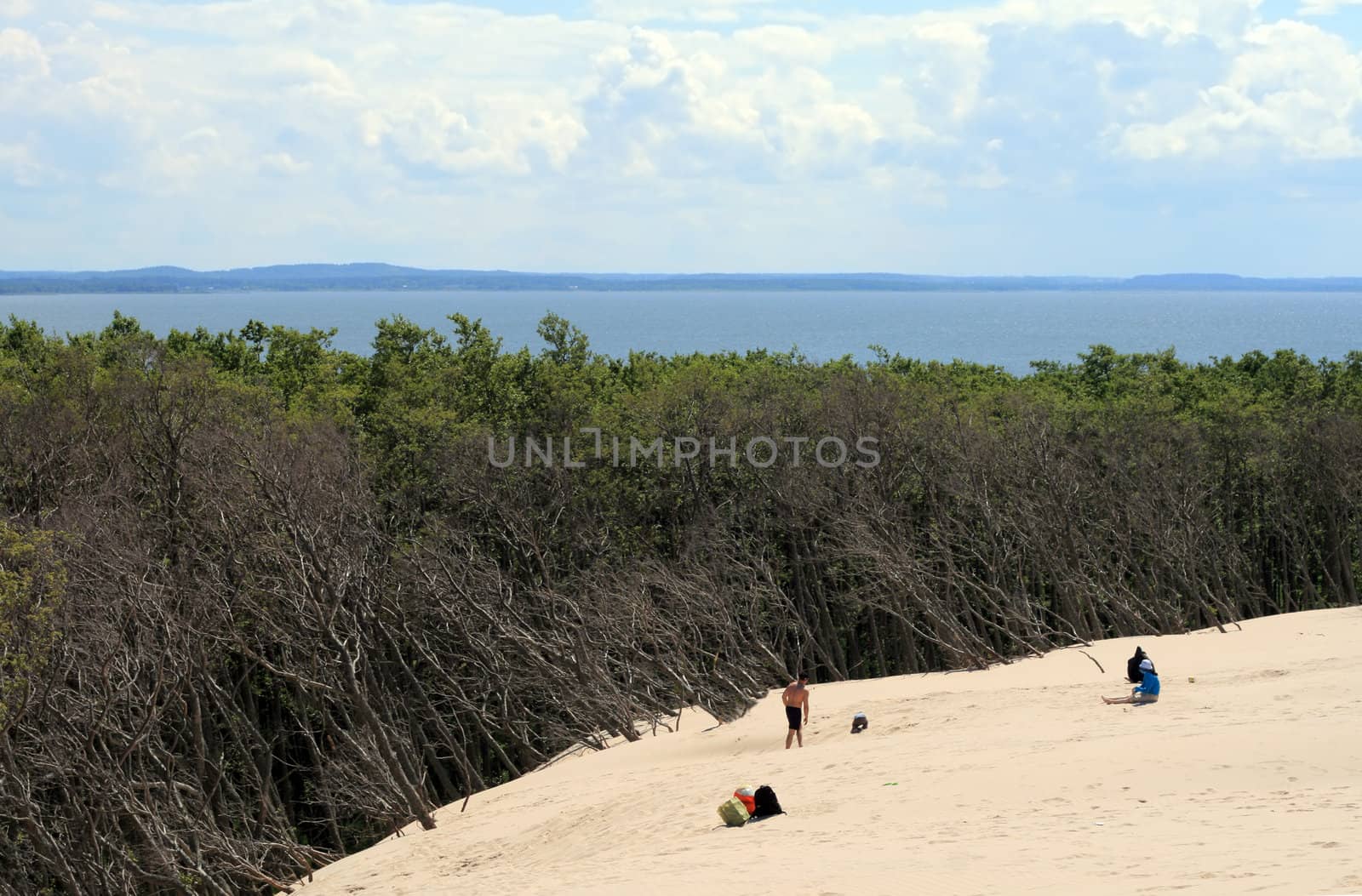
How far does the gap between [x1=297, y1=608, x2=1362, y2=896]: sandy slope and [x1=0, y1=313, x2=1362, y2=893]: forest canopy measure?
2820 mm

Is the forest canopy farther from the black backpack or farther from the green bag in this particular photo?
the black backpack

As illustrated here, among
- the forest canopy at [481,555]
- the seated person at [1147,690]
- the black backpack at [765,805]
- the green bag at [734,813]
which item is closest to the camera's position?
the green bag at [734,813]

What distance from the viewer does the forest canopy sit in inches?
816

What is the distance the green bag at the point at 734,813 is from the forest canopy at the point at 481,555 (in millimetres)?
7657

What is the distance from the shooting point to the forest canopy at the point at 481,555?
68.0 ft

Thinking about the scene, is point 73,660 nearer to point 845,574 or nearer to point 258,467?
point 258,467

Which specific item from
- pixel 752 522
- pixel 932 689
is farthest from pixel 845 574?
pixel 932 689

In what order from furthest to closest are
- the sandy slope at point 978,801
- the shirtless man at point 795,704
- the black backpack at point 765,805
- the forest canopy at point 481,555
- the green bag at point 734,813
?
1. the shirtless man at point 795,704
2. the forest canopy at point 481,555
3. the black backpack at point 765,805
4. the green bag at point 734,813
5. the sandy slope at point 978,801

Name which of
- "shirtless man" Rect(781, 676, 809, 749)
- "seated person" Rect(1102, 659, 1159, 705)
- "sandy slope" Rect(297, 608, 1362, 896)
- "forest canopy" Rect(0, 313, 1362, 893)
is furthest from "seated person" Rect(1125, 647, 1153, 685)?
"forest canopy" Rect(0, 313, 1362, 893)

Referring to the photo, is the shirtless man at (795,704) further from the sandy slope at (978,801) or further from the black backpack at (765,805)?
the black backpack at (765,805)

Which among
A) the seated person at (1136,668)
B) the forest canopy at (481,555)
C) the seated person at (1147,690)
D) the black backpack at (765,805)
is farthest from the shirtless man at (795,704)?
the seated person at (1136,668)

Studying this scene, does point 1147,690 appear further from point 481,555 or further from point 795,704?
point 481,555

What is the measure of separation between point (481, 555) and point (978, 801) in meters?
17.5

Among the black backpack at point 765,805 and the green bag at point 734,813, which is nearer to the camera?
the green bag at point 734,813
